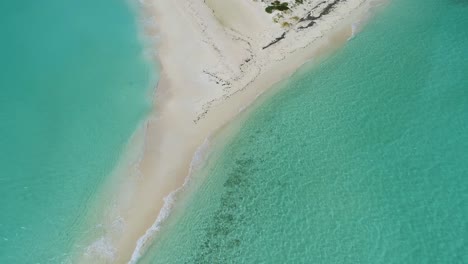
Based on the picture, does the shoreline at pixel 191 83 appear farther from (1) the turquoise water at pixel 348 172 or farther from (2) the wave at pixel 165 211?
(1) the turquoise water at pixel 348 172

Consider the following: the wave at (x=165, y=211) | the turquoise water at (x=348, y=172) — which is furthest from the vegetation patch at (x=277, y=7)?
A: the wave at (x=165, y=211)

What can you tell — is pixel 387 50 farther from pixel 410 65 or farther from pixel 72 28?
pixel 72 28

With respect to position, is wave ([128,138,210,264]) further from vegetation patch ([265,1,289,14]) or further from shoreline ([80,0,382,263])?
vegetation patch ([265,1,289,14])

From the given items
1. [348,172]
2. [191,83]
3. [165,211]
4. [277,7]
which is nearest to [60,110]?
[191,83]

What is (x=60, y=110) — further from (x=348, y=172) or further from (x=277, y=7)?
(x=348, y=172)

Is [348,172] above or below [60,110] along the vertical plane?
below

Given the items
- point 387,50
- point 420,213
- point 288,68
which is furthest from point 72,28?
point 420,213
